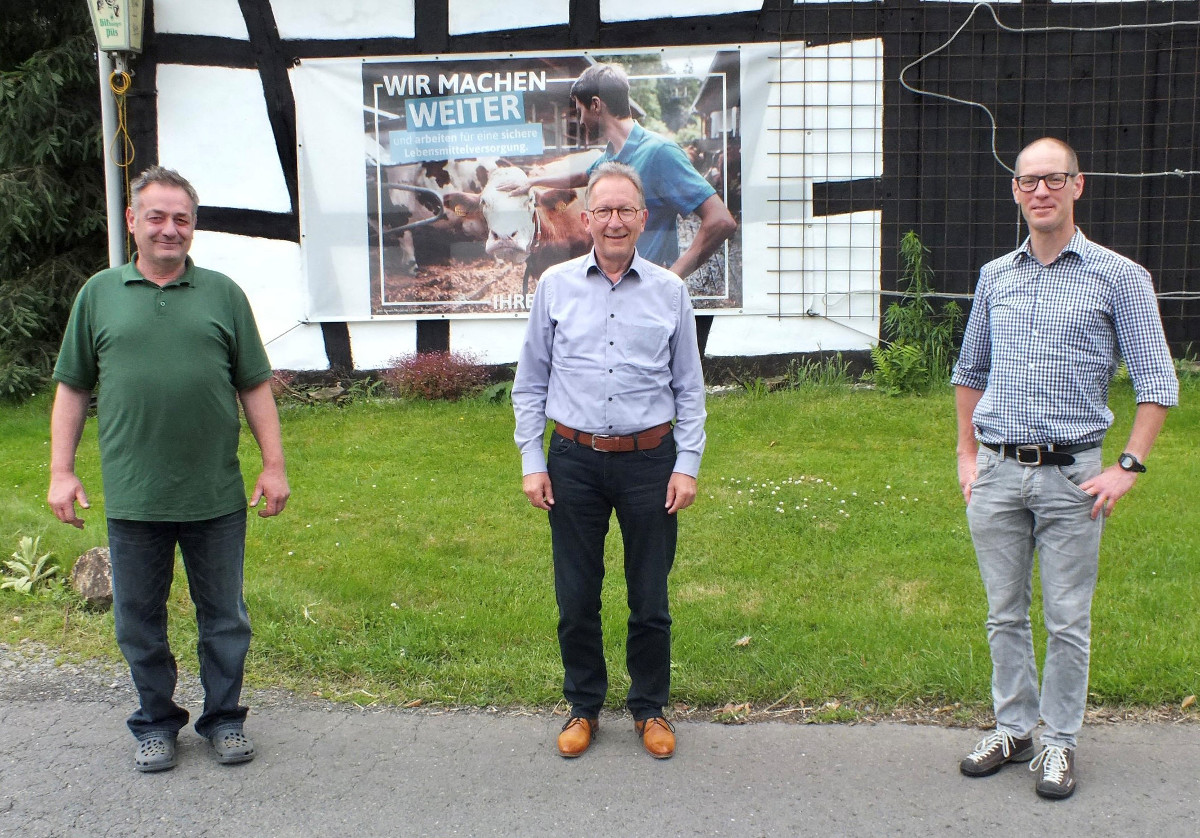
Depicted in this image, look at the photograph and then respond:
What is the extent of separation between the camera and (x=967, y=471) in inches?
152

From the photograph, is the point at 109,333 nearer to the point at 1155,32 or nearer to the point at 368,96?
the point at 368,96

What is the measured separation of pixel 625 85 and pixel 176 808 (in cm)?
771

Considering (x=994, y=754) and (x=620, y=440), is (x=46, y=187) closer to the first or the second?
(x=620, y=440)

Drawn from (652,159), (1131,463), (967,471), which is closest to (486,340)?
(652,159)

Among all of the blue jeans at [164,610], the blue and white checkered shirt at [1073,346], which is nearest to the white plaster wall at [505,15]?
the blue jeans at [164,610]

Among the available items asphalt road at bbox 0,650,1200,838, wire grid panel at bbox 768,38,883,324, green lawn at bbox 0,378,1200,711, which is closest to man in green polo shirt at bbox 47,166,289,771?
asphalt road at bbox 0,650,1200,838

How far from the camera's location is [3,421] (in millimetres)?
9758

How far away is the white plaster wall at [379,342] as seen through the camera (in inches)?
408

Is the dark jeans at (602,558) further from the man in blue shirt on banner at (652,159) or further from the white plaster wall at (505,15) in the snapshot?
the white plaster wall at (505,15)

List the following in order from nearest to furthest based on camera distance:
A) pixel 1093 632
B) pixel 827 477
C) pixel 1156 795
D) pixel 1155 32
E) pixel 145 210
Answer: pixel 1156 795
pixel 145 210
pixel 1093 632
pixel 827 477
pixel 1155 32

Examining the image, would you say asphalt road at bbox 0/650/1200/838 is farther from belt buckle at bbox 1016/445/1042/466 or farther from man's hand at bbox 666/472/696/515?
belt buckle at bbox 1016/445/1042/466

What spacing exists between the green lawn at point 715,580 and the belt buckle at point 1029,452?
3.67 feet

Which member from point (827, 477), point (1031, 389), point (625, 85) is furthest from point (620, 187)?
point (625, 85)

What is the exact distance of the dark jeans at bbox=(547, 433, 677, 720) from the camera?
3840 mm
